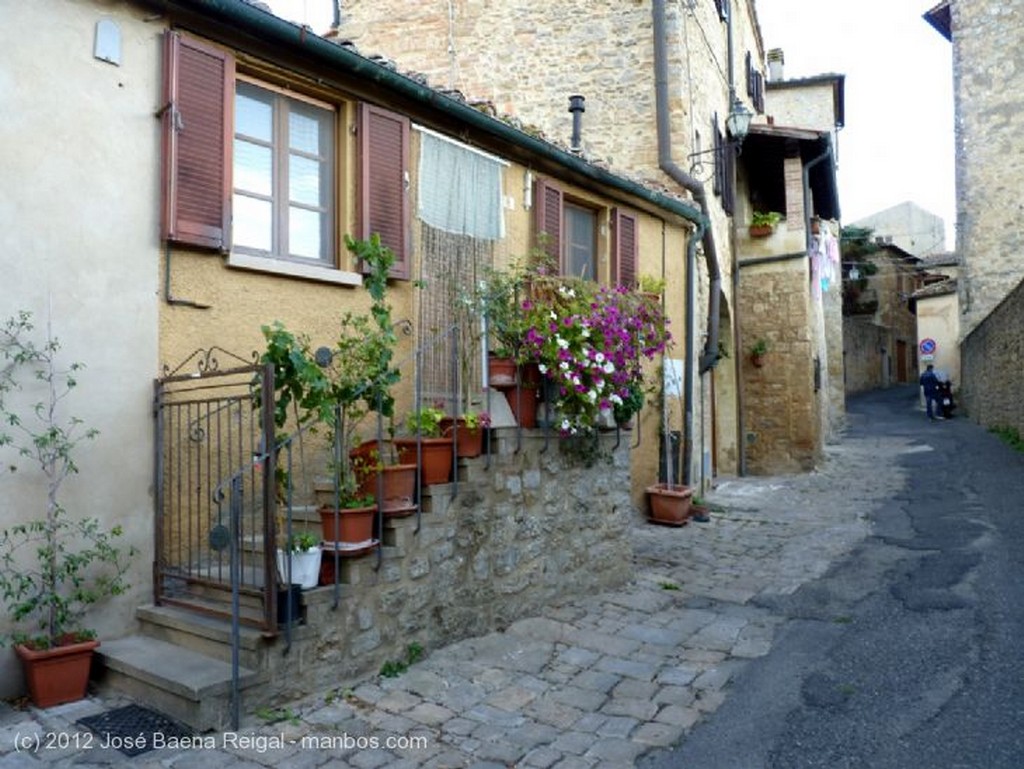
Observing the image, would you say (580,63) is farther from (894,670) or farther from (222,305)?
(894,670)

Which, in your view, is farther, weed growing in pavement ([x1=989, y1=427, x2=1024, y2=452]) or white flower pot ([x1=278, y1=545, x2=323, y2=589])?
weed growing in pavement ([x1=989, y1=427, x2=1024, y2=452])

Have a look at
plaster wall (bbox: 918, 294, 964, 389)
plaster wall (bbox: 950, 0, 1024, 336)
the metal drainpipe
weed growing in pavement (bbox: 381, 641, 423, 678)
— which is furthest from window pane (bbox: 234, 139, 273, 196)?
plaster wall (bbox: 918, 294, 964, 389)

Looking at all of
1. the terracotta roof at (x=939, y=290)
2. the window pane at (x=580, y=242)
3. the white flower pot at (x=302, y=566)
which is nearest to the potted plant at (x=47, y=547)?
the white flower pot at (x=302, y=566)

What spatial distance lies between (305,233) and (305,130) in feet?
2.30

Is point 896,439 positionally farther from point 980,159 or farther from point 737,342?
point 980,159

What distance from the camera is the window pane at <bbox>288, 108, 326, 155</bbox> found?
5398 millimetres

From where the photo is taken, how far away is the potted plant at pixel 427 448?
15.8 ft

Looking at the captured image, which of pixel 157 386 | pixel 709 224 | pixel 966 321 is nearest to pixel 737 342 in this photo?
pixel 709 224

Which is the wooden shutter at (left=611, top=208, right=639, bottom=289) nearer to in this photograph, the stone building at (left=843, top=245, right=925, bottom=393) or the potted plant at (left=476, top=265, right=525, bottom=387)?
the potted plant at (left=476, top=265, right=525, bottom=387)

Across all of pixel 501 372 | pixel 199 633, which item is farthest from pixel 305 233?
pixel 199 633

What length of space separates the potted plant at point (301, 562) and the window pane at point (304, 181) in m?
2.42

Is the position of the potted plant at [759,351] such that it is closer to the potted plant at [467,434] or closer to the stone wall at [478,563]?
the stone wall at [478,563]

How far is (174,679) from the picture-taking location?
3.67 meters

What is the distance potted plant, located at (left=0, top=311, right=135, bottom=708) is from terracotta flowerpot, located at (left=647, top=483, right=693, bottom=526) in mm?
6109
